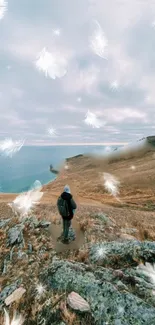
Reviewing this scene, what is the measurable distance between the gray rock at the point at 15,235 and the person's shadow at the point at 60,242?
68.7 inches

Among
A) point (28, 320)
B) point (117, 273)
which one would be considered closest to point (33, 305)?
point (28, 320)

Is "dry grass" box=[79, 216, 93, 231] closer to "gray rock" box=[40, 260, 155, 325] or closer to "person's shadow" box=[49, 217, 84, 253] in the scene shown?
"person's shadow" box=[49, 217, 84, 253]

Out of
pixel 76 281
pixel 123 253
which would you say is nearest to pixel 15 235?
pixel 76 281

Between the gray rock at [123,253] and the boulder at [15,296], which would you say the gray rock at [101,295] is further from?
the gray rock at [123,253]

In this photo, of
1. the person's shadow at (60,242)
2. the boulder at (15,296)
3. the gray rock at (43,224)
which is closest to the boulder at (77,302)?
Result: the boulder at (15,296)

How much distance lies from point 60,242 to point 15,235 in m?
2.75

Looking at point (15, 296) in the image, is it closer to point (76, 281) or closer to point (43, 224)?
point (76, 281)

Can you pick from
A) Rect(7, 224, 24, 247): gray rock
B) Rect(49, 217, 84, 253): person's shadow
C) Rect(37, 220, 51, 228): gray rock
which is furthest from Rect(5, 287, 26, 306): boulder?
Rect(37, 220, 51, 228): gray rock

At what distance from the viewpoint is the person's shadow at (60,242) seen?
442 inches

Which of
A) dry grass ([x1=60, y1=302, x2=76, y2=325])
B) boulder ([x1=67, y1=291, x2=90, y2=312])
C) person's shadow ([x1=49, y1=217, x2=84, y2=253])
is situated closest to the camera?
dry grass ([x1=60, y1=302, x2=76, y2=325])

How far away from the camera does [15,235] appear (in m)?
12.5

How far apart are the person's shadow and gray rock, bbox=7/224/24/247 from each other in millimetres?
1744

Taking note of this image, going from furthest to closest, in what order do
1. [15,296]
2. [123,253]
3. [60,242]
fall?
[60,242], [123,253], [15,296]

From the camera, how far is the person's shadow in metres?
11.2
